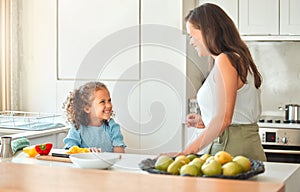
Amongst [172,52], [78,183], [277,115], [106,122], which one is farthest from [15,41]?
[78,183]

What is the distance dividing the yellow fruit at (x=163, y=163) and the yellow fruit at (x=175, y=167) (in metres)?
0.03

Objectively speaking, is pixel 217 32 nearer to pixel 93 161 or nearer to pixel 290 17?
pixel 93 161

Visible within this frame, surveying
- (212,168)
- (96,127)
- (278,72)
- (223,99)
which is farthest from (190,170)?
(278,72)

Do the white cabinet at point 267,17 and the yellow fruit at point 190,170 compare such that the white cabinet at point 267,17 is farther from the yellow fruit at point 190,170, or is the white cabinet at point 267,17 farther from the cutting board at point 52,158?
the yellow fruit at point 190,170

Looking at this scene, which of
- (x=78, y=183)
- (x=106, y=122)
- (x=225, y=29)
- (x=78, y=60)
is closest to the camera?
(x=78, y=183)

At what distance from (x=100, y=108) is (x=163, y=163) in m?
0.98

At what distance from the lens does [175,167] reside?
1771mm

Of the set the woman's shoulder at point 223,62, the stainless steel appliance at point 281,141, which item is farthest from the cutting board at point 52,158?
the stainless steel appliance at point 281,141

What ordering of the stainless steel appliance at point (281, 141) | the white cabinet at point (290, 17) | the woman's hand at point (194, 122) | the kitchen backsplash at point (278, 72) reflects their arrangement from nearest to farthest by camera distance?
the woman's hand at point (194, 122)
the stainless steel appliance at point (281, 141)
the white cabinet at point (290, 17)
the kitchen backsplash at point (278, 72)

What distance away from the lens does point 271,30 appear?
12.1 ft

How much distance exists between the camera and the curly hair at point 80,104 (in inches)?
110

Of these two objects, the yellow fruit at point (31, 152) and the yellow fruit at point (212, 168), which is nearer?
the yellow fruit at point (212, 168)

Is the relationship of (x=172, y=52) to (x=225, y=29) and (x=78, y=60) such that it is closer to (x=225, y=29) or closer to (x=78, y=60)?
(x=78, y=60)

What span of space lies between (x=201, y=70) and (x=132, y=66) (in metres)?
0.55
